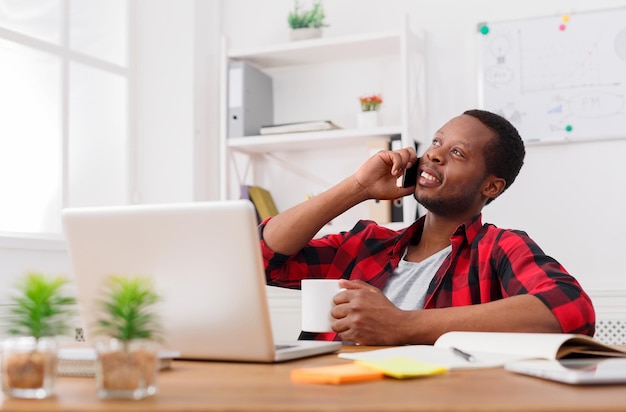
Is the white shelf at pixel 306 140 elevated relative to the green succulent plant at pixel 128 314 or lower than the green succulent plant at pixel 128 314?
elevated

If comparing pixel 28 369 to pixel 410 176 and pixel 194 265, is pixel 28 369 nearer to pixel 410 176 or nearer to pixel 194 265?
pixel 194 265

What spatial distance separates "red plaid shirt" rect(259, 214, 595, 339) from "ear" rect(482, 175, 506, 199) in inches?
5.8

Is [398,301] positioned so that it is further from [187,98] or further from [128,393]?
[187,98]

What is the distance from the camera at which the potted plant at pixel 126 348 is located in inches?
26.0

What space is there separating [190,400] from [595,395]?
361 mm

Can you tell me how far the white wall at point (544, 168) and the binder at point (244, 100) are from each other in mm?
482

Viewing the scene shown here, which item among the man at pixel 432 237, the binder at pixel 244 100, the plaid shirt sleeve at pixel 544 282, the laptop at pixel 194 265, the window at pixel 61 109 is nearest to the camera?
the laptop at pixel 194 265

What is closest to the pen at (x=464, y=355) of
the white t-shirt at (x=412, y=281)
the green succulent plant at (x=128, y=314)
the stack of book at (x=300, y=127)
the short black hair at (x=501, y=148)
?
the green succulent plant at (x=128, y=314)

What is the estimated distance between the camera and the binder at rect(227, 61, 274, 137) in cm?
307

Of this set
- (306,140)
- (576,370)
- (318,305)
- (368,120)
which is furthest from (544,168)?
(576,370)

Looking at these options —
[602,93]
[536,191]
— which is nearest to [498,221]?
[536,191]

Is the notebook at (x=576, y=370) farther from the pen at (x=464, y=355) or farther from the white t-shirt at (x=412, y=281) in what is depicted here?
the white t-shirt at (x=412, y=281)

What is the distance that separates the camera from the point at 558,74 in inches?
111

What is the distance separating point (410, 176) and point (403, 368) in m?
1.09
